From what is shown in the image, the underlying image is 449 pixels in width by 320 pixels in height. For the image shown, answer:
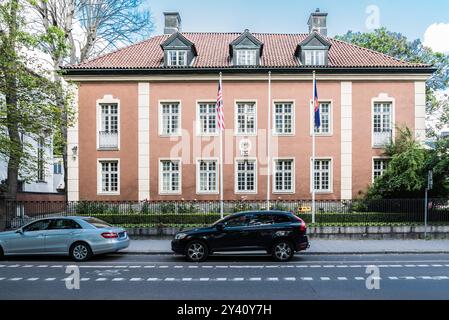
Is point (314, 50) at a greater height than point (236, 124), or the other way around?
point (314, 50)

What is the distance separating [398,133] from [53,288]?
2398cm

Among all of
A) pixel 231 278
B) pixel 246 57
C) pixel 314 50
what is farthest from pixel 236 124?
pixel 231 278

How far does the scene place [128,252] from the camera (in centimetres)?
1477

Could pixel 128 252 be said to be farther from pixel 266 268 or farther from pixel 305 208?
pixel 305 208

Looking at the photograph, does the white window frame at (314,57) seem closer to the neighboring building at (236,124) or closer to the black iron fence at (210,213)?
the neighboring building at (236,124)

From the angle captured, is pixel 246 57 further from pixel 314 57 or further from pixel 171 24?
pixel 171 24

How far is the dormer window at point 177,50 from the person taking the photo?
26984mm

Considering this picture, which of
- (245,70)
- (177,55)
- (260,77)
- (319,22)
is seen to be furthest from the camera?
(319,22)

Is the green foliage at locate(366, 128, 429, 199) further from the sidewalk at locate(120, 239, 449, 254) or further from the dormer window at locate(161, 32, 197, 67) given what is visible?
the dormer window at locate(161, 32, 197, 67)

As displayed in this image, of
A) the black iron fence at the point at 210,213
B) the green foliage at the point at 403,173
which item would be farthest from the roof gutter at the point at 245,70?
the black iron fence at the point at 210,213

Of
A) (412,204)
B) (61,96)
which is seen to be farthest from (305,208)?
(61,96)

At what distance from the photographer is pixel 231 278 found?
10.1 metres

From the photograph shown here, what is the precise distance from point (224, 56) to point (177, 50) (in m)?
3.51

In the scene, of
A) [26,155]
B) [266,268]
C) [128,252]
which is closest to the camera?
[266,268]
